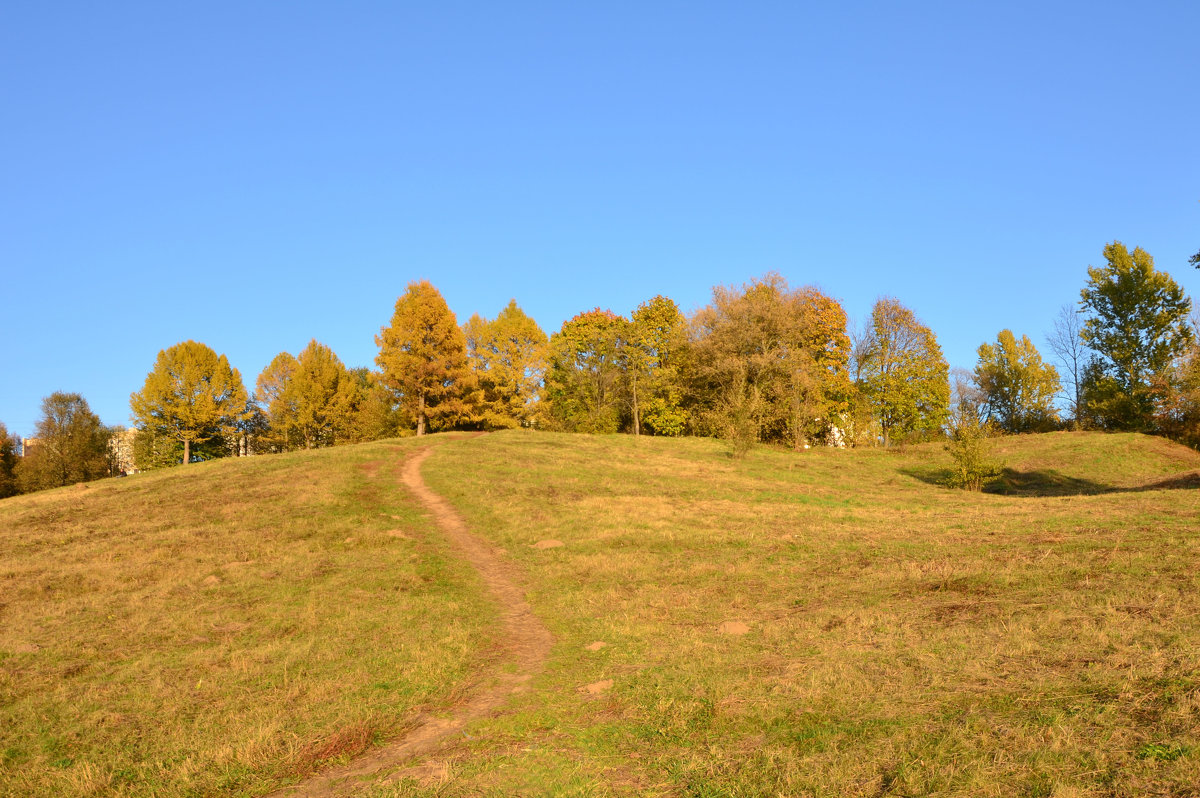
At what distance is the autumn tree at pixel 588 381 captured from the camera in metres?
65.6

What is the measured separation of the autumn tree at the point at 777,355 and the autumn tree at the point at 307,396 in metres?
42.3

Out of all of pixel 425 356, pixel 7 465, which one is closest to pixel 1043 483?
pixel 425 356

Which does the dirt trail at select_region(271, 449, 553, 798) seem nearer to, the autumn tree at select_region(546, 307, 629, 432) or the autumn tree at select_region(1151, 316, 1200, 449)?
the autumn tree at select_region(1151, 316, 1200, 449)

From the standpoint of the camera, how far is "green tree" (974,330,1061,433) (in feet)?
228

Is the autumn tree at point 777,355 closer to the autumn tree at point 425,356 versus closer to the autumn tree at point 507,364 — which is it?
the autumn tree at point 507,364

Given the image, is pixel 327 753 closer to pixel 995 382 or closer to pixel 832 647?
pixel 832 647

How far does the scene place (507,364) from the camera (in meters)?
64.9

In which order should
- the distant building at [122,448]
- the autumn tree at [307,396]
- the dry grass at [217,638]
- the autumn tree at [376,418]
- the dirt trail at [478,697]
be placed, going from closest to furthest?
the dirt trail at [478,697] → the dry grass at [217,638] → the autumn tree at [376,418] → the autumn tree at [307,396] → the distant building at [122,448]

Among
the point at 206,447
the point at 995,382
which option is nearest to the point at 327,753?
the point at 206,447

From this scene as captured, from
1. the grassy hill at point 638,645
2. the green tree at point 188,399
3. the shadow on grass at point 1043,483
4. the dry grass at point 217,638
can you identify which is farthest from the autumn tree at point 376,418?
the shadow on grass at point 1043,483

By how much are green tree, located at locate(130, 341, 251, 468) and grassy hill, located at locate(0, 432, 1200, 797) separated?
38.7 meters

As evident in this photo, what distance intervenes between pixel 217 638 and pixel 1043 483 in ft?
146

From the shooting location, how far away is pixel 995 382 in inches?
2881

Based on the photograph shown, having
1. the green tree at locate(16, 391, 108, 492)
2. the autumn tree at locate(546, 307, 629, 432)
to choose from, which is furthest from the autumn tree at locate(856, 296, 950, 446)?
the green tree at locate(16, 391, 108, 492)
